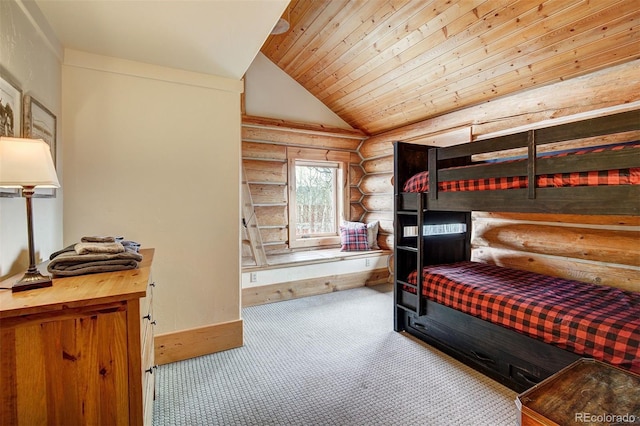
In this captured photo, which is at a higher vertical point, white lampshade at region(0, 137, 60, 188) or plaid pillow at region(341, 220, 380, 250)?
white lampshade at region(0, 137, 60, 188)

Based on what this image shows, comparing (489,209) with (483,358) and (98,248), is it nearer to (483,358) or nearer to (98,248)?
(483,358)

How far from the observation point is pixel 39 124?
5.13 ft

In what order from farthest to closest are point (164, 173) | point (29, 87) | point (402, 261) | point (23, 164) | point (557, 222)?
point (402, 261) → point (557, 222) → point (164, 173) → point (29, 87) → point (23, 164)

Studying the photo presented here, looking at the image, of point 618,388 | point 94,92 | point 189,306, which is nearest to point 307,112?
point 94,92

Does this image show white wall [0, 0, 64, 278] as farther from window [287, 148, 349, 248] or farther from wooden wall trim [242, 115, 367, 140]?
window [287, 148, 349, 248]

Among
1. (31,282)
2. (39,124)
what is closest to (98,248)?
(31,282)

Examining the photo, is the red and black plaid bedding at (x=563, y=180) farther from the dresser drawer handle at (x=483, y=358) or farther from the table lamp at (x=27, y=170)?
the table lamp at (x=27, y=170)

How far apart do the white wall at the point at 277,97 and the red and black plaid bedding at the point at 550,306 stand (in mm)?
2865

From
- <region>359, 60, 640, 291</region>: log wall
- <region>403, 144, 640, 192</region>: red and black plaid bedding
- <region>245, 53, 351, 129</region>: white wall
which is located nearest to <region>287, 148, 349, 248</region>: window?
<region>245, 53, 351, 129</region>: white wall

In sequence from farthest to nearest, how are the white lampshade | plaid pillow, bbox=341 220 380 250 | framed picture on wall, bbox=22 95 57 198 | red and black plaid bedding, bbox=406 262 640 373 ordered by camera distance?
plaid pillow, bbox=341 220 380 250
red and black plaid bedding, bbox=406 262 640 373
framed picture on wall, bbox=22 95 57 198
the white lampshade

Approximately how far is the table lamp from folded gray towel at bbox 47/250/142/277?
2.9 inches

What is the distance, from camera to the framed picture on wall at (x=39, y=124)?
55.6 inches

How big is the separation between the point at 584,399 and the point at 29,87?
2.68 m

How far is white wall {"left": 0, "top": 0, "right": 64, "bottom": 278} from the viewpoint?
4.05 feet
